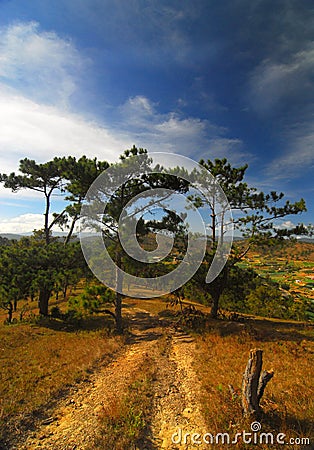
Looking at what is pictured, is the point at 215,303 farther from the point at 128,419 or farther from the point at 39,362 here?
the point at 128,419

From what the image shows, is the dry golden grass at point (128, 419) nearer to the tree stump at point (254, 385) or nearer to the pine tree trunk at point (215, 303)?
the tree stump at point (254, 385)

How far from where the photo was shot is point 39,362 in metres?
10.3

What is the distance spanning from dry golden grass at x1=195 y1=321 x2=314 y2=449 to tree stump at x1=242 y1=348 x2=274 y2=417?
26cm

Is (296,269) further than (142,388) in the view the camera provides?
Yes

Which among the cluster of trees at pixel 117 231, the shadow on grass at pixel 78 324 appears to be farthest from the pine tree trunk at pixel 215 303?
the shadow on grass at pixel 78 324

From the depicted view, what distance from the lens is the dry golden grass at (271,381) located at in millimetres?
5555

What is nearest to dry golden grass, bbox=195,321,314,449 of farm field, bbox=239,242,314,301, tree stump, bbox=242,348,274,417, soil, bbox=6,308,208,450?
tree stump, bbox=242,348,274,417

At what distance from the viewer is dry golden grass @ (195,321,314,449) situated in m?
5.55

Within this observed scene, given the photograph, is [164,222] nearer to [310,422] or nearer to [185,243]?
[185,243]

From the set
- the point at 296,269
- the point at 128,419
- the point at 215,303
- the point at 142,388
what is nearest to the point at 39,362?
the point at 142,388

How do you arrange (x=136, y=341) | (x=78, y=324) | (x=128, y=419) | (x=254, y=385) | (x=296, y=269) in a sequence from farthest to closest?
(x=296, y=269)
(x=78, y=324)
(x=136, y=341)
(x=128, y=419)
(x=254, y=385)

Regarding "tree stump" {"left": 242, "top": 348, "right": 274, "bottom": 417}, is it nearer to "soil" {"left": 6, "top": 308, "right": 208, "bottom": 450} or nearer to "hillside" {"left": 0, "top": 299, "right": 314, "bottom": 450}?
"hillside" {"left": 0, "top": 299, "right": 314, "bottom": 450}

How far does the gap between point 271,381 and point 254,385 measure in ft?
9.24

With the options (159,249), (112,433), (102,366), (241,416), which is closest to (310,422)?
(241,416)
